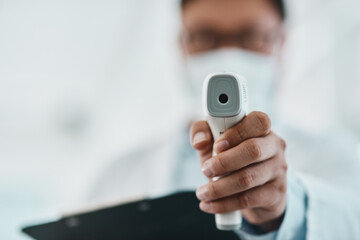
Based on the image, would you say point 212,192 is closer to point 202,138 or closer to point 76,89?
point 202,138

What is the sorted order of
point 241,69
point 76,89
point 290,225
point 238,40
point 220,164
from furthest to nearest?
point 76,89 < point 238,40 < point 241,69 < point 290,225 < point 220,164

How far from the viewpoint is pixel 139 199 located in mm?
476

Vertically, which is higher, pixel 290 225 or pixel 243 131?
pixel 243 131

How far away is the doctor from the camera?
0.33 meters

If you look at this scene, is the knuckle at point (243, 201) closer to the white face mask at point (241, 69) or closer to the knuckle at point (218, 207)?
the knuckle at point (218, 207)

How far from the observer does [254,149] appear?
0.32 metres

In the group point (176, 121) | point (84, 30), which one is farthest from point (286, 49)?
point (84, 30)

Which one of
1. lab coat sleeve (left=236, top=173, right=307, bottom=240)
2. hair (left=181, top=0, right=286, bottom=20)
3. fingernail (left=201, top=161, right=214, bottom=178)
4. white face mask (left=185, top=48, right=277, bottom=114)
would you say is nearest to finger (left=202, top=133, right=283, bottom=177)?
fingernail (left=201, top=161, right=214, bottom=178)

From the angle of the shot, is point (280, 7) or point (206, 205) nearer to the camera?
point (206, 205)

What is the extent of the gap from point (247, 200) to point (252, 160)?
0.16 ft

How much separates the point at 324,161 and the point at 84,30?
1.09 metres

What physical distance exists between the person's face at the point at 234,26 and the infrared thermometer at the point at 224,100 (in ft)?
1.56

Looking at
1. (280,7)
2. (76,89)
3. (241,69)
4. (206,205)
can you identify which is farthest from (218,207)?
(76,89)

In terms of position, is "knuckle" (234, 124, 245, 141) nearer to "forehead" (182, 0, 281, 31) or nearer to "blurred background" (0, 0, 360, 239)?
"forehead" (182, 0, 281, 31)
